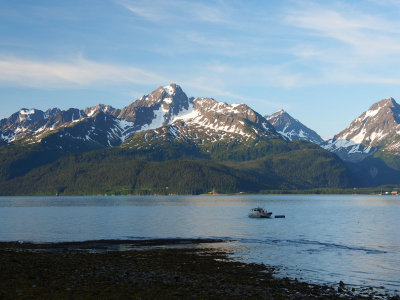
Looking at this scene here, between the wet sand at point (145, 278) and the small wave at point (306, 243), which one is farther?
the small wave at point (306, 243)

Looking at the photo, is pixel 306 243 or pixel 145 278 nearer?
pixel 145 278

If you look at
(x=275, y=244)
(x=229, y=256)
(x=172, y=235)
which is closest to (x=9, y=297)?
(x=229, y=256)

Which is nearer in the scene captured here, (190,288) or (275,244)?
(190,288)

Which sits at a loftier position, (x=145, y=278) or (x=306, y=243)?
(x=145, y=278)

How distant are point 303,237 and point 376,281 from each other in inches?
2135

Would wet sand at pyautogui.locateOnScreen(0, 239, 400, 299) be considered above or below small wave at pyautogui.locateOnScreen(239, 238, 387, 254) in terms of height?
above

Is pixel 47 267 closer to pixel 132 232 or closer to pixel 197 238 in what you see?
pixel 197 238

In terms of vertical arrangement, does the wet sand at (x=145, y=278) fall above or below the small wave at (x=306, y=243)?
above

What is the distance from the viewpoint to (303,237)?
11819 centimetres

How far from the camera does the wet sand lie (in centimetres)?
5068

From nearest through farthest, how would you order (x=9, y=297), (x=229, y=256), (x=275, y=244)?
(x=9, y=297) → (x=229, y=256) → (x=275, y=244)

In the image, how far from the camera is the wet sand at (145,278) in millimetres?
50684

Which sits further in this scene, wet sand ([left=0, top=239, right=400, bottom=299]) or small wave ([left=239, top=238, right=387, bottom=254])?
small wave ([left=239, top=238, right=387, bottom=254])

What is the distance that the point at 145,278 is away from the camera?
5969cm
